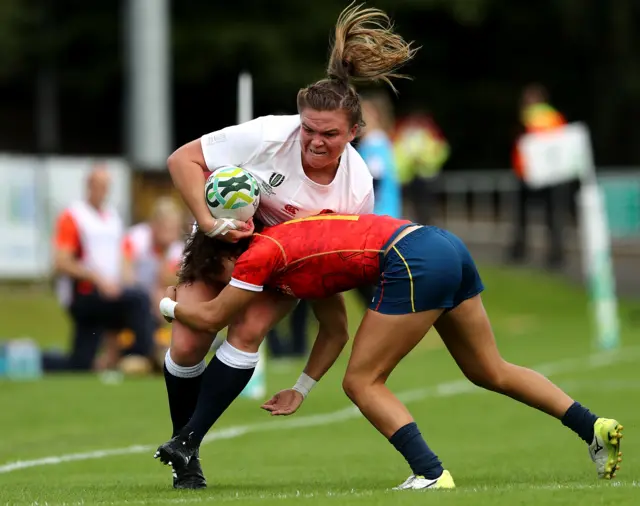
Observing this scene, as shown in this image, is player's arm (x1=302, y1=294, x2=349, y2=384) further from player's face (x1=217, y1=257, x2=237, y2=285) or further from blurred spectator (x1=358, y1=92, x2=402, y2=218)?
blurred spectator (x1=358, y1=92, x2=402, y2=218)

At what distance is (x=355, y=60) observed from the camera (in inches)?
289

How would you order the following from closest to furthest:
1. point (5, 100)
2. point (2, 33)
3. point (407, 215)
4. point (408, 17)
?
1. point (407, 215)
2. point (2, 33)
3. point (408, 17)
4. point (5, 100)

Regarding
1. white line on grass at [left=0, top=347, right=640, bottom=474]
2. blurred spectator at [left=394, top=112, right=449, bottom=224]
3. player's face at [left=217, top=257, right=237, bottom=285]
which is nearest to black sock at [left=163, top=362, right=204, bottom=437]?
player's face at [left=217, top=257, right=237, bottom=285]

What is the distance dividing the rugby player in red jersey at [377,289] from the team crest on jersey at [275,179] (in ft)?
1.01

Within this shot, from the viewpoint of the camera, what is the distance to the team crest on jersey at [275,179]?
24.1 ft

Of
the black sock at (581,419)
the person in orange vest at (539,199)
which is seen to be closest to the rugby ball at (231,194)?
the black sock at (581,419)

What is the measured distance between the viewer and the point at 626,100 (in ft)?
111

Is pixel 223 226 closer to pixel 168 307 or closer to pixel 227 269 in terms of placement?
pixel 227 269

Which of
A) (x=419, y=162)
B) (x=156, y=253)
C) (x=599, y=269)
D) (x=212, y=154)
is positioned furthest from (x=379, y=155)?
(x=419, y=162)

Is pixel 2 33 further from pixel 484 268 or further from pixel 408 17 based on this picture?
pixel 484 268

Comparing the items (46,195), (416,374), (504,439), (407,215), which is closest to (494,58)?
(407,215)

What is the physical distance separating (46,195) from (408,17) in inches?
626

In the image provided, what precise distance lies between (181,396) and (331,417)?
4.15 meters

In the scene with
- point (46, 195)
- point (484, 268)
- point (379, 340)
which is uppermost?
point (379, 340)
